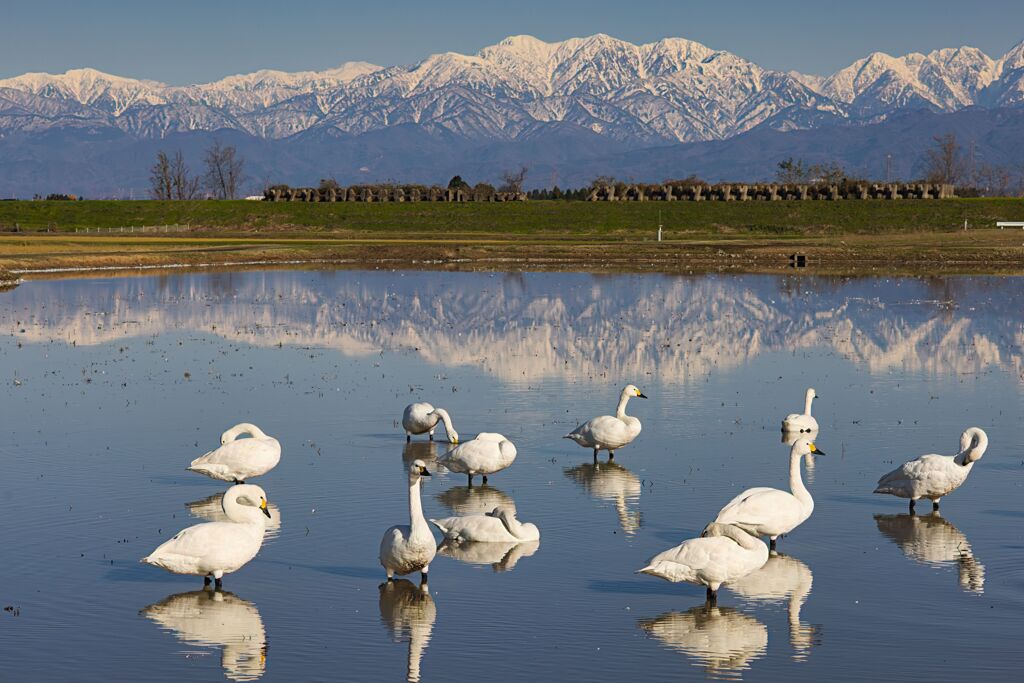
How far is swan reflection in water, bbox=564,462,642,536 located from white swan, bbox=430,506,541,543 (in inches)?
70.6

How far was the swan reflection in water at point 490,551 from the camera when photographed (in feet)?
63.4

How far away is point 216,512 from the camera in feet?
72.1

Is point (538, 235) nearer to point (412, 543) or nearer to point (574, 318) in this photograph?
point (574, 318)

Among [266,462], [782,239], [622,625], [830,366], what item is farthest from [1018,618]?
[782,239]

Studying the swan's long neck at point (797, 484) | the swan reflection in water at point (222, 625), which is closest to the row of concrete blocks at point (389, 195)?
the swan's long neck at point (797, 484)

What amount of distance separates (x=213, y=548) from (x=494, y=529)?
164 inches

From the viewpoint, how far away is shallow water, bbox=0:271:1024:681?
51.9 ft

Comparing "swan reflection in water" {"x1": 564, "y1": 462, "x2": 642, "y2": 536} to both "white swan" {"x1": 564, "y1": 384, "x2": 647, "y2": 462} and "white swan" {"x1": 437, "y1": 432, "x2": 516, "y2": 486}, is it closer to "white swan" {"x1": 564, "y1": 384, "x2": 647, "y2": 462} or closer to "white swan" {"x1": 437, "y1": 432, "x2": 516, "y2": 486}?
"white swan" {"x1": 564, "y1": 384, "x2": 647, "y2": 462}

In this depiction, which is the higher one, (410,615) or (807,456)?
(807,456)

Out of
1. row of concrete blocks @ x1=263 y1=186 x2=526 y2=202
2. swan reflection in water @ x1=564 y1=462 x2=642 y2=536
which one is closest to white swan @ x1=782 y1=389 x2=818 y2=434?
swan reflection in water @ x1=564 y1=462 x2=642 y2=536

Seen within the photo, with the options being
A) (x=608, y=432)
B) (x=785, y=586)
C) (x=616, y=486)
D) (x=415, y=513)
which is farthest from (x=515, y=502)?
(x=785, y=586)

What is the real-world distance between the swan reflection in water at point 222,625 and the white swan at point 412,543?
1.84 m

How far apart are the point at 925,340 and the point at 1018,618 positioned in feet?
94.6

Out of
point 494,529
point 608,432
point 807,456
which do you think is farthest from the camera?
point 807,456
